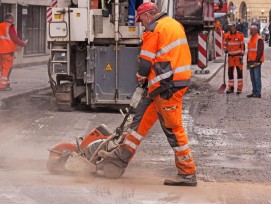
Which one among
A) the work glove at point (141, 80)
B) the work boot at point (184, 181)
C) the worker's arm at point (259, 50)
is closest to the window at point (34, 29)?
the worker's arm at point (259, 50)

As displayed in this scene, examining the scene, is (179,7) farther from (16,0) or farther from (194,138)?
(194,138)

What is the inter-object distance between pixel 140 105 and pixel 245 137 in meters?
4.04

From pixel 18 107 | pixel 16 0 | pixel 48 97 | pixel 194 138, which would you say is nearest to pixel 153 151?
pixel 194 138

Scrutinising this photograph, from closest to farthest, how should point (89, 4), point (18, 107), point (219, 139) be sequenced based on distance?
point (219, 139)
point (89, 4)
point (18, 107)

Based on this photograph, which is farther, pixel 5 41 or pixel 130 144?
pixel 5 41

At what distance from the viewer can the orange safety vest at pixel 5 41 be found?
1717 centimetres

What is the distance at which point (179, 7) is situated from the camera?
23.5 m

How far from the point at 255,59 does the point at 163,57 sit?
10.8 meters

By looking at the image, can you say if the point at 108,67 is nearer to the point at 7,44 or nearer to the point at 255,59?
the point at 7,44

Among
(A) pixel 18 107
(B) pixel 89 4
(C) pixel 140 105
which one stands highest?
(B) pixel 89 4

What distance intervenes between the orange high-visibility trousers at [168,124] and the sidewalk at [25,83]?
7.12 metres

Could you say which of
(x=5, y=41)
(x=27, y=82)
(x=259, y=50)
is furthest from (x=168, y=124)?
(x=27, y=82)

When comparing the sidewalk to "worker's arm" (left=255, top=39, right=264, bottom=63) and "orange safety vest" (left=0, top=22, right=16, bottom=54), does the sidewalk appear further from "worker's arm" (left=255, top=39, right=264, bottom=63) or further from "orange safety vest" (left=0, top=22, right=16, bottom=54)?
"worker's arm" (left=255, top=39, right=264, bottom=63)

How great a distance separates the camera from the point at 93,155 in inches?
322
